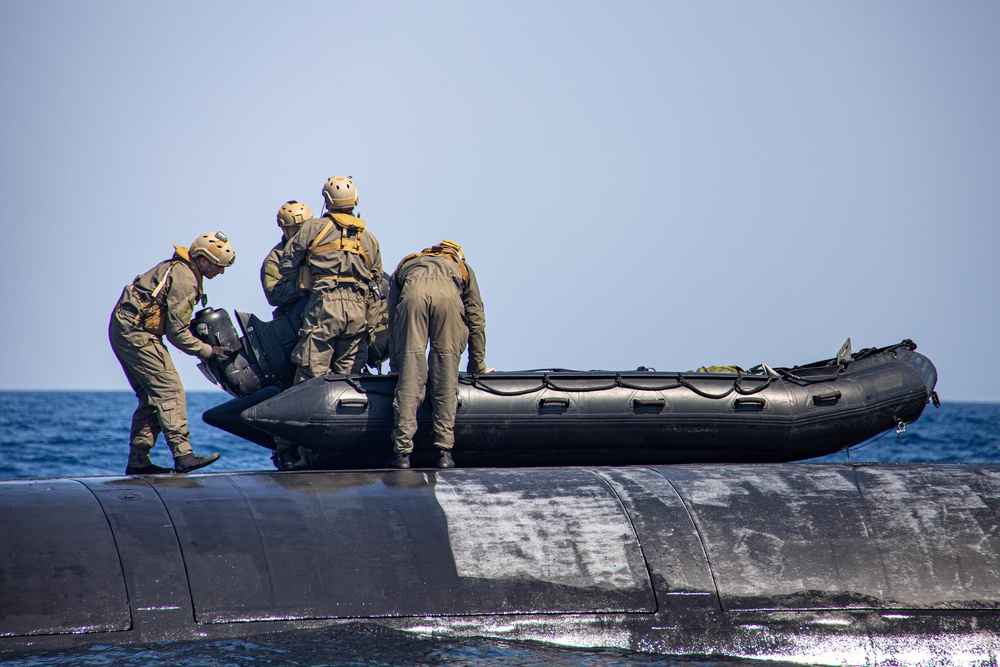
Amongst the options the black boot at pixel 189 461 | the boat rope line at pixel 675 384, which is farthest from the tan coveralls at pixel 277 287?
the black boot at pixel 189 461

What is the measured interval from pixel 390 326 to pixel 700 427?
3145 millimetres

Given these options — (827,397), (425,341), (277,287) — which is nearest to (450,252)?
(425,341)

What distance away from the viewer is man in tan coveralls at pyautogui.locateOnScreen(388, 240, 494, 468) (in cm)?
930

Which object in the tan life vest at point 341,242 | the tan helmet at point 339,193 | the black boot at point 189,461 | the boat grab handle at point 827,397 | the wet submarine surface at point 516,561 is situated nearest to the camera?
the wet submarine surface at point 516,561

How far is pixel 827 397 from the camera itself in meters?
10.3

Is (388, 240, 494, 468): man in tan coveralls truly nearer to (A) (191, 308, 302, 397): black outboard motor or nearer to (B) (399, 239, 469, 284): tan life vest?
(B) (399, 239, 469, 284): tan life vest

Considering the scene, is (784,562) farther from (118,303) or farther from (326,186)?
(118,303)

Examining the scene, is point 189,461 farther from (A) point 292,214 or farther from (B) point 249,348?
(A) point 292,214

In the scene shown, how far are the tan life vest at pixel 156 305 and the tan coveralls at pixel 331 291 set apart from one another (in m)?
1.08

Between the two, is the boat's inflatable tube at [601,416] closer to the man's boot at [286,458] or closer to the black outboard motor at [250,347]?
the man's boot at [286,458]

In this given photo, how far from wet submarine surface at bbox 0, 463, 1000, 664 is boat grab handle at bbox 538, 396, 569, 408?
100 cm

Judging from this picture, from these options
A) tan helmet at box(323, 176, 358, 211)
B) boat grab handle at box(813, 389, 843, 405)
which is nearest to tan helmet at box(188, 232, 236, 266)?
tan helmet at box(323, 176, 358, 211)

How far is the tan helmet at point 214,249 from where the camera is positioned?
9.20 metres

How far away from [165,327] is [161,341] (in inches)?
6.9
